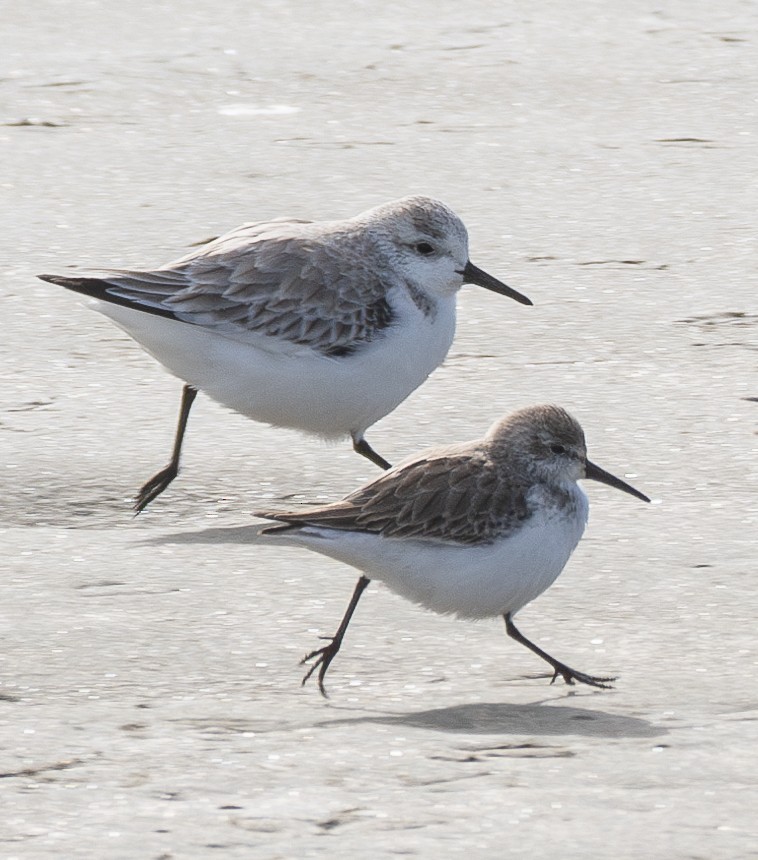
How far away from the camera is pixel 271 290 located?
618 cm

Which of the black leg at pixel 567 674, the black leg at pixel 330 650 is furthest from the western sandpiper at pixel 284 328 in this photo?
the black leg at pixel 567 674

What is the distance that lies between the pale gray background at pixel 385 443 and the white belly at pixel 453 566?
0.18 meters

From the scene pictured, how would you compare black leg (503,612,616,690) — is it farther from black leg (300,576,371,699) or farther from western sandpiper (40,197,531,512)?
western sandpiper (40,197,531,512)

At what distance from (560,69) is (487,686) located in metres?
6.64

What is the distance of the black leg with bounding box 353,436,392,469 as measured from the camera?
6.20 metres

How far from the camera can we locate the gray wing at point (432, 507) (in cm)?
479

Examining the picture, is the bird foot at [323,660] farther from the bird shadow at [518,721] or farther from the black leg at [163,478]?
the black leg at [163,478]

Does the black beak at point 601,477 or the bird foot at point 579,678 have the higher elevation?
the black beak at point 601,477

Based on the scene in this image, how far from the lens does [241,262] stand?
20.5 feet

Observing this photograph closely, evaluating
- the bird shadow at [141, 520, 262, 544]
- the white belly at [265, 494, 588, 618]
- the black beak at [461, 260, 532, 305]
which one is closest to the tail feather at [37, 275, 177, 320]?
the bird shadow at [141, 520, 262, 544]

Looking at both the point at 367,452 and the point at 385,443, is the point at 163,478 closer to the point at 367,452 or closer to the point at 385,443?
the point at 367,452

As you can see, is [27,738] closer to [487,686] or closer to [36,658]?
[36,658]

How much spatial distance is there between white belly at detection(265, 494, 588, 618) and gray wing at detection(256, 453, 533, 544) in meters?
0.03

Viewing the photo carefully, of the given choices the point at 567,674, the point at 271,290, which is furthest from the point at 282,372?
the point at 567,674
